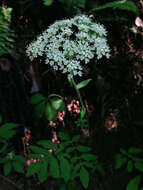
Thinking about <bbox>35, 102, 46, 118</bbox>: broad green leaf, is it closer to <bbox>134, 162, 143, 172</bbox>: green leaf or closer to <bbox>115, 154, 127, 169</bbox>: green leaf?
<bbox>115, 154, 127, 169</bbox>: green leaf

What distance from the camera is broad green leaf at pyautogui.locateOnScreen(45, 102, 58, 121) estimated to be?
1.87 m

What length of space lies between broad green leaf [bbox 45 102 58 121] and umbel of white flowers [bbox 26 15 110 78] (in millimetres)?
442

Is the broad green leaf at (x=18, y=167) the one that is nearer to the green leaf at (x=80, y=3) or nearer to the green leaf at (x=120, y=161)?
the green leaf at (x=120, y=161)

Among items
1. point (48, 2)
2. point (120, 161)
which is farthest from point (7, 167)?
point (48, 2)

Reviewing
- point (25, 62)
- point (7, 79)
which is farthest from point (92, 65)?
point (7, 79)

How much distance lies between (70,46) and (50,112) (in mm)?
613

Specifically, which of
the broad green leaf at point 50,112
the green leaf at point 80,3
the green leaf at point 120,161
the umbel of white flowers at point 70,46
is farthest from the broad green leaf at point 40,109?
the green leaf at point 80,3

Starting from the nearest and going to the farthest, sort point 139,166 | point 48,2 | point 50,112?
1. point 139,166
2. point 50,112
3. point 48,2

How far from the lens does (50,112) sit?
6.19 ft

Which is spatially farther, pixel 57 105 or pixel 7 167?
pixel 57 105

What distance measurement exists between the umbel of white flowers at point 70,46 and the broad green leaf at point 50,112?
1.45ft

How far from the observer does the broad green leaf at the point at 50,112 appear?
1.87 m

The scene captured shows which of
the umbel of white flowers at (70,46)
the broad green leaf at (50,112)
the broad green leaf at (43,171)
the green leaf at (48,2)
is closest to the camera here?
the broad green leaf at (43,171)

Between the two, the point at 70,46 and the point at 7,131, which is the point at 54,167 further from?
the point at 70,46
